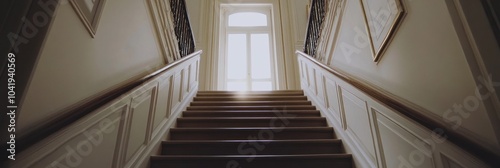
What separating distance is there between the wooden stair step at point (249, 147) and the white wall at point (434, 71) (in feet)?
2.42

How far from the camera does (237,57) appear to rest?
780 centimetres

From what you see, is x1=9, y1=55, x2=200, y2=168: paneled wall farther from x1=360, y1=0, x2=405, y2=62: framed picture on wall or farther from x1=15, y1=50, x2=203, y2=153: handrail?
x1=360, y1=0, x2=405, y2=62: framed picture on wall

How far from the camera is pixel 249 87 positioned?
743cm

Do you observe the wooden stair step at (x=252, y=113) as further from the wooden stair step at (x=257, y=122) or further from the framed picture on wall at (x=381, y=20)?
the framed picture on wall at (x=381, y=20)

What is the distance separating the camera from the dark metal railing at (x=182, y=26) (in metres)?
4.28

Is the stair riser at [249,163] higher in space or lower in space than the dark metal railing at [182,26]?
lower

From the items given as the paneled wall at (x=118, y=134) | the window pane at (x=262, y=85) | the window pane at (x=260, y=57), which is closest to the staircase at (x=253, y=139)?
the paneled wall at (x=118, y=134)

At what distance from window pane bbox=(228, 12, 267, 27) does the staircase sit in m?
4.18

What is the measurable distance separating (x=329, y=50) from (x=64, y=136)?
3.29 meters

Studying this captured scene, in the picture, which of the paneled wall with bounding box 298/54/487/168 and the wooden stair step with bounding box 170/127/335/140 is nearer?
the paneled wall with bounding box 298/54/487/168

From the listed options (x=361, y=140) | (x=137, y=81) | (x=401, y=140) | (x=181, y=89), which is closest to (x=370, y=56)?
(x=361, y=140)

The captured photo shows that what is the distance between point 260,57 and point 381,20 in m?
5.57

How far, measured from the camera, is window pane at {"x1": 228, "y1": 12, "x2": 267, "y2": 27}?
821 centimetres

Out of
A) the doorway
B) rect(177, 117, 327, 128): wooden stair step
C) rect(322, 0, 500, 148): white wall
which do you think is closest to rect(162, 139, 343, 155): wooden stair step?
rect(177, 117, 327, 128): wooden stair step
